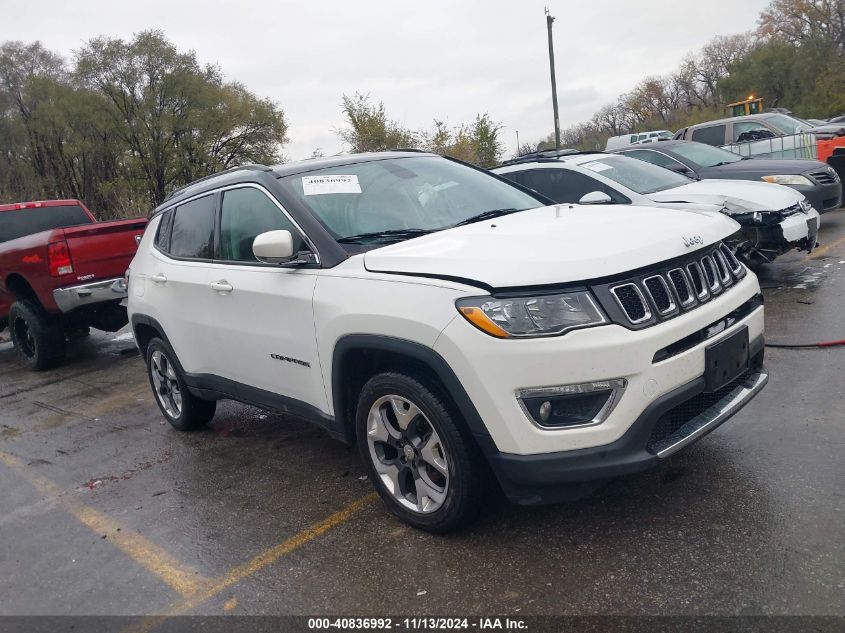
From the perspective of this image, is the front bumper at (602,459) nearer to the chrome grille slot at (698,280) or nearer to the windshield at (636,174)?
the chrome grille slot at (698,280)

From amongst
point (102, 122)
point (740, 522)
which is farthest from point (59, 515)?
point (102, 122)

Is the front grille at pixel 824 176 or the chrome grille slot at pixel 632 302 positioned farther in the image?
the front grille at pixel 824 176

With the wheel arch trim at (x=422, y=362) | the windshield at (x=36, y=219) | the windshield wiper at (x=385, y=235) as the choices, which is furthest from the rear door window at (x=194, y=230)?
the windshield at (x=36, y=219)

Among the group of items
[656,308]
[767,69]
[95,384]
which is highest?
[767,69]

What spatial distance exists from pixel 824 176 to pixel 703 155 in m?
1.52

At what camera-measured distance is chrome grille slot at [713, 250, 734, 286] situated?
343 centimetres

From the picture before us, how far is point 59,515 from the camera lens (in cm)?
422

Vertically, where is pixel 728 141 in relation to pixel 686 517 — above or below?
above

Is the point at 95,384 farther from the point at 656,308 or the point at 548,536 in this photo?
the point at 656,308

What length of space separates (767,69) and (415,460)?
198 ft

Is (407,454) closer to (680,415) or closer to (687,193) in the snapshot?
(680,415)

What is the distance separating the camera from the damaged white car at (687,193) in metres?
7.15

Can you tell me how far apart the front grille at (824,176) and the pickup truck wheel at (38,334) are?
30.2 ft

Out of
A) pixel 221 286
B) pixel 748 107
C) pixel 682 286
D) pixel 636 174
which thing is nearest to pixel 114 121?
pixel 748 107
